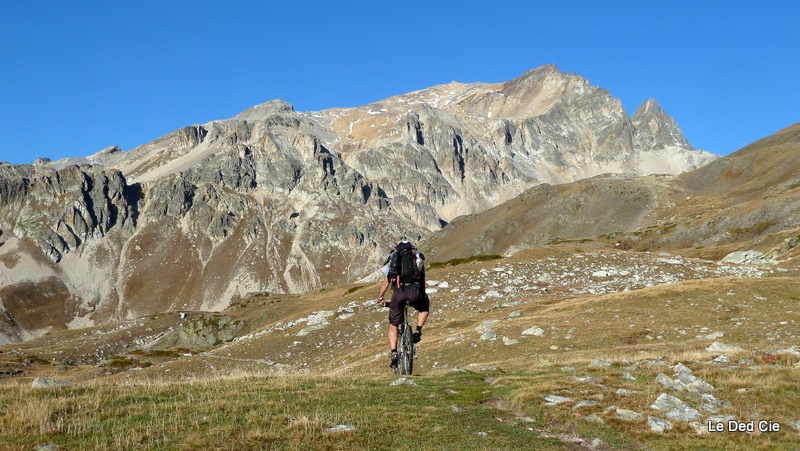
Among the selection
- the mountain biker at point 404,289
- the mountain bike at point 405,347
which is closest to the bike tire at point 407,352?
the mountain bike at point 405,347

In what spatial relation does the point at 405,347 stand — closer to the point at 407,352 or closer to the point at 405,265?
the point at 407,352

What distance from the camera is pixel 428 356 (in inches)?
1247

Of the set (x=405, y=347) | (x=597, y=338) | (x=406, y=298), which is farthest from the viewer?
(x=597, y=338)

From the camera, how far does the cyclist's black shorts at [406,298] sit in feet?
55.0

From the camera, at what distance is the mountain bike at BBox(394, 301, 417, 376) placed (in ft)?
58.4

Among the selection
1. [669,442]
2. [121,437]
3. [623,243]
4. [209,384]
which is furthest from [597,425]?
[623,243]

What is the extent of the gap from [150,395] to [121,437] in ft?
13.6

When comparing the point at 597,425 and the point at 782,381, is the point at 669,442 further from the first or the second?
the point at 782,381

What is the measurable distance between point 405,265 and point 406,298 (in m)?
1.04

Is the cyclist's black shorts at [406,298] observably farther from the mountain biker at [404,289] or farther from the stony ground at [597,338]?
the stony ground at [597,338]

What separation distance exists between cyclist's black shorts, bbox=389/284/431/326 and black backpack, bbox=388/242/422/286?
250mm

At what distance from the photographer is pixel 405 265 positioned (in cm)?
1683

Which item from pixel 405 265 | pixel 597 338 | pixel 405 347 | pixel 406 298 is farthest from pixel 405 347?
pixel 597 338

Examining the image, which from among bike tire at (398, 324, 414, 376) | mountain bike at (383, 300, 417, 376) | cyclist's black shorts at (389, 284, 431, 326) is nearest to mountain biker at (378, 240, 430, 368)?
cyclist's black shorts at (389, 284, 431, 326)
